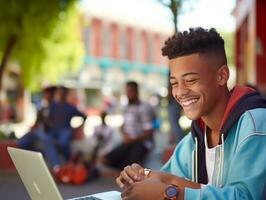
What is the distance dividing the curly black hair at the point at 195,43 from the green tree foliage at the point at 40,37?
993 centimetres

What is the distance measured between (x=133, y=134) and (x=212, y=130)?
18.3 ft

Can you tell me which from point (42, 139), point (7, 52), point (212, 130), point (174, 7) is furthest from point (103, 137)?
point (212, 130)

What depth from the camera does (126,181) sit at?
1.89 metres

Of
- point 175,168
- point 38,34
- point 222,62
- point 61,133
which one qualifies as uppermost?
point 38,34

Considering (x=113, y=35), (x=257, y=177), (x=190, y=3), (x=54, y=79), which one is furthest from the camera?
(x=113, y=35)

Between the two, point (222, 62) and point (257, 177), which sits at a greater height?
point (222, 62)

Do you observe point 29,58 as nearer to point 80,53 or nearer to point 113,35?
point 80,53

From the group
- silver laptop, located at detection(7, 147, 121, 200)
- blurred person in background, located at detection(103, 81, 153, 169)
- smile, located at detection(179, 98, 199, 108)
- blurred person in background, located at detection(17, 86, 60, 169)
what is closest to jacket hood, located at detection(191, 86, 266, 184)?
smile, located at detection(179, 98, 199, 108)

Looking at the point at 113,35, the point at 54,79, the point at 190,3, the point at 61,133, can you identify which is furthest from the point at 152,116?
the point at 113,35

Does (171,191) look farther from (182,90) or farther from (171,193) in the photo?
(182,90)

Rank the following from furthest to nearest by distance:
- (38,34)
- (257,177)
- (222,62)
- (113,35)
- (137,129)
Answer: (113,35)
(38,34)
(137,129)
(222,62)
(257,177)

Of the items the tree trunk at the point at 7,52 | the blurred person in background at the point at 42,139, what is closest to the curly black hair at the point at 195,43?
the blurred person in background at the point at 42,139

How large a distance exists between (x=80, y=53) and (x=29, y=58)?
1.79 metres

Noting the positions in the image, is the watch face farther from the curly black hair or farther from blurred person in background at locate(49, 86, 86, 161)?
blurred person in background at locate(49, 86, 86, 161)
